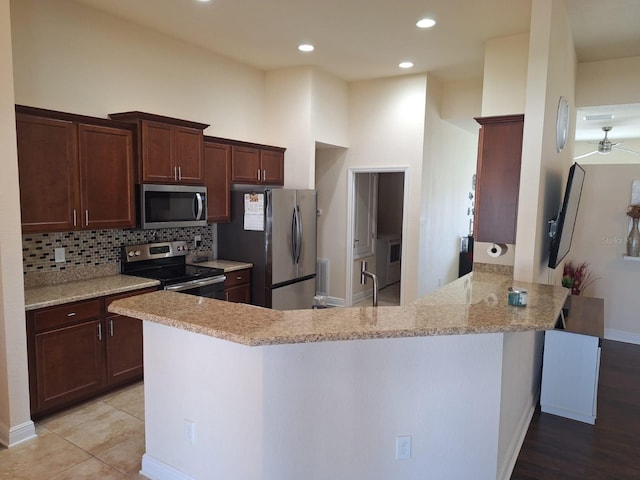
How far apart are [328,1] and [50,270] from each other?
3.16 m

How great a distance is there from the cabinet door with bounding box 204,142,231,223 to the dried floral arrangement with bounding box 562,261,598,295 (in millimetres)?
4004

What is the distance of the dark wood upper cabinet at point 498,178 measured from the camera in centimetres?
321

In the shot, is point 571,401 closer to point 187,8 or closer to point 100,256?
point 100,256

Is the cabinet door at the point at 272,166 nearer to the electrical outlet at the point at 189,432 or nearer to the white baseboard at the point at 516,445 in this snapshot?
the electrical outlet at the point at 189,432

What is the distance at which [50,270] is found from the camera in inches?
135

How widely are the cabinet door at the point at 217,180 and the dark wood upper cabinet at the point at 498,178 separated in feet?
8.67

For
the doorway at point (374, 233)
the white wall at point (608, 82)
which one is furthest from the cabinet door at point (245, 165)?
the white wall at point (608, 82)

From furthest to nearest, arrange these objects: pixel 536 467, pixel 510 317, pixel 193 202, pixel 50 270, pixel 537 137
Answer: pixel 193 202 → pixel 50 270 → pixel 537 137 → pixel 536 467 → pixel 510 317

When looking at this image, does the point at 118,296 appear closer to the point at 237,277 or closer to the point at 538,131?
the point at 237,277

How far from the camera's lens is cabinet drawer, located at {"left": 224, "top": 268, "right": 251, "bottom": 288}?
449cm

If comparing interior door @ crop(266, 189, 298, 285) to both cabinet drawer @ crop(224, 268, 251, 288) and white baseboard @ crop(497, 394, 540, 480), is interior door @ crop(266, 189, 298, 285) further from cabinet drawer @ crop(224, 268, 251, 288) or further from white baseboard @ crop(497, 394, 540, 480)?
white baseboard @ crop(497, 394, 540, 480)

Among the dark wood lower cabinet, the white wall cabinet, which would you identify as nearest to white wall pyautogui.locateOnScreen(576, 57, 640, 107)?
the white wall cabinet

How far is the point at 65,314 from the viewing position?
10.00ft

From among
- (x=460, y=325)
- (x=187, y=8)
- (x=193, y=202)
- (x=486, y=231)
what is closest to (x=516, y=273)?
(x=486, y=231)
